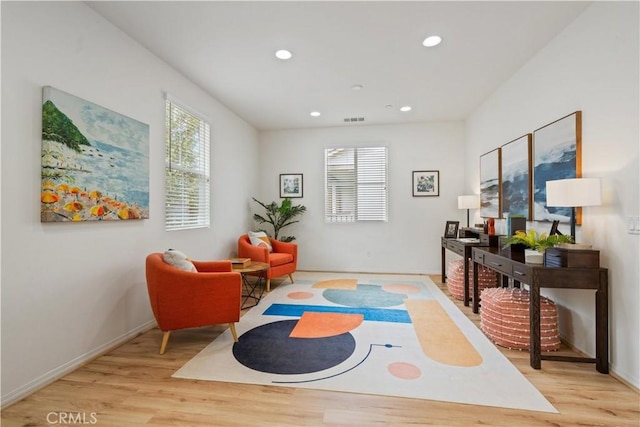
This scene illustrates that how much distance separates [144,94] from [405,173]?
4287mm

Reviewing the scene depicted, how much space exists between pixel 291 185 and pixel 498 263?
13.1 ft

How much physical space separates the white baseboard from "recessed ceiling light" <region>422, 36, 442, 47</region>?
3.94 m

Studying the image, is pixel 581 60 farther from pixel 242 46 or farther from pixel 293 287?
pixel 293 287

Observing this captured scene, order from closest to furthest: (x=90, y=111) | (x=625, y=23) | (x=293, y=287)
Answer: (x=625, y=23) < (x=90, y=111) < (x=293, y=287)

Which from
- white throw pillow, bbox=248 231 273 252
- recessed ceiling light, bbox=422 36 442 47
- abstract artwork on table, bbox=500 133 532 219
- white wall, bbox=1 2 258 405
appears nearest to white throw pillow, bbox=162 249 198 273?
white wall, bbox=1 2 258 405

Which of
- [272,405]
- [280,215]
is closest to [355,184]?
[280,215]

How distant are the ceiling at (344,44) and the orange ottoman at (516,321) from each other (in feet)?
7.90

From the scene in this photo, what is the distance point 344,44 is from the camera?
2.79 metres

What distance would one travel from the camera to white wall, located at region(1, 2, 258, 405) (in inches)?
71.1

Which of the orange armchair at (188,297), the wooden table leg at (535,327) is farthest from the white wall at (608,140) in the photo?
the orange armchair at (188,297)

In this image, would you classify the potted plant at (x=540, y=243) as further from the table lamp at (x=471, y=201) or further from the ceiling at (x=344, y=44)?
the table lamp at (x=471, y=201)

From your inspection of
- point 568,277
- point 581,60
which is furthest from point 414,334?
point 581,60

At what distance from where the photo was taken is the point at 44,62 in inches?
78.8

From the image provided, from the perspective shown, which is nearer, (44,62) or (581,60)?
(44,62)
